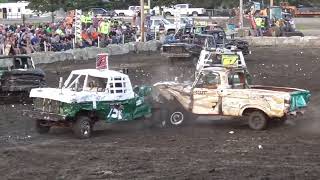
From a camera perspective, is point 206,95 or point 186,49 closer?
point 206,95

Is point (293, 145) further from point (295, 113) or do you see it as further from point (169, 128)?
point (169, 128)

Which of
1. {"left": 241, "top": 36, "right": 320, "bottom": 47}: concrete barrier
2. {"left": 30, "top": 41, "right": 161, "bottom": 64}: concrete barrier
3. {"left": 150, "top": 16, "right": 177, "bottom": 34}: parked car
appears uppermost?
{"left": 150, "top": 16, "right": 177, "bottom": 34}: parked car

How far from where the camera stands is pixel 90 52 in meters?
35.8

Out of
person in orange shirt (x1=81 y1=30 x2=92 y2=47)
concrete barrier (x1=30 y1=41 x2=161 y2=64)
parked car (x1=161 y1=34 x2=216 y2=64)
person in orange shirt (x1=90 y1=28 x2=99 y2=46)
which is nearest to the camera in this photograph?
concrete barrier (x1=30 y1=41 x2=161 y2=64)

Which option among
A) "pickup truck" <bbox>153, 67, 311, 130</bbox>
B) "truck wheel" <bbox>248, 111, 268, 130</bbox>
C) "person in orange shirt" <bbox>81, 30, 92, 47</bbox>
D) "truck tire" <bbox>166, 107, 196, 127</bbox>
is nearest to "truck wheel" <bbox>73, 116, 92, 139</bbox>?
"pickup truck" <bbox>153, 67, 311, 130</bbox>

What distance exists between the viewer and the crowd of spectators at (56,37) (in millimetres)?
32188

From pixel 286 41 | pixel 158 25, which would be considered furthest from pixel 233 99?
pixel 158 25

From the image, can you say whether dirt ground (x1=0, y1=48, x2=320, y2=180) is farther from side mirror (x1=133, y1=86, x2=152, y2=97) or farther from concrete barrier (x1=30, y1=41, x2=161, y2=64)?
concrete barrier (x1=30, y1=41, x2=161, y2=64)

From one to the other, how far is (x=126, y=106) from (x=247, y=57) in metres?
22.7

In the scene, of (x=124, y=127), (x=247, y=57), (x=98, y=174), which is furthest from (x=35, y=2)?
(x=98, y=174)

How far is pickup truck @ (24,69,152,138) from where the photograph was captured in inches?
577

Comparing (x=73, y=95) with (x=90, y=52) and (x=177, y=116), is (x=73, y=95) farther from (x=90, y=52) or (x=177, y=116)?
(x=90, y=52)

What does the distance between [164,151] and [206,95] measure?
3984 mm

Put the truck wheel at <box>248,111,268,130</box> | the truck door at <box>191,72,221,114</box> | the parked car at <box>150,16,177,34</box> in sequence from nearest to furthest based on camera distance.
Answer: the truck wheel at <box>248,111,268,130</box> → the truck door at <box>191,72,221,114</box> → the parked car at <box>150,16,177,34</box>
